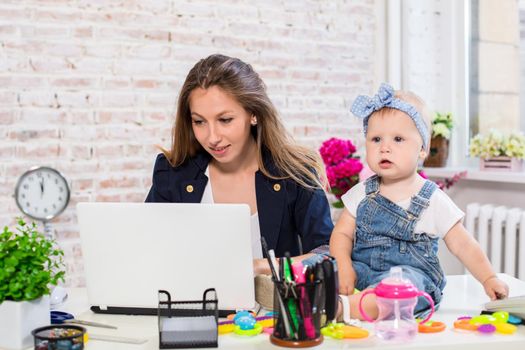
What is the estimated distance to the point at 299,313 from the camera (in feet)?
3.80

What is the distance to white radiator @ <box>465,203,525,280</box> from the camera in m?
2.90

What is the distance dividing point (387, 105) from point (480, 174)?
172cm

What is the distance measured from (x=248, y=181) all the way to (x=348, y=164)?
645 mm

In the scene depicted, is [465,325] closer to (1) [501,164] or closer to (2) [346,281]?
(2) [346,281]

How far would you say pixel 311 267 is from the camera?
118cm

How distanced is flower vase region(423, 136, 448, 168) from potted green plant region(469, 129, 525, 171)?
0.25 meters

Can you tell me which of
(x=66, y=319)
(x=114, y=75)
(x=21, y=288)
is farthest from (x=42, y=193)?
(x=21, y=288)

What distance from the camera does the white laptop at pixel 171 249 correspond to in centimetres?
137

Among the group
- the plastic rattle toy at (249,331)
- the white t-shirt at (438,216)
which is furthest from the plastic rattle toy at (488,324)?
the plastic rattle toy at (249,331)

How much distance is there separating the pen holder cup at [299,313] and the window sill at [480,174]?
6.62 ft

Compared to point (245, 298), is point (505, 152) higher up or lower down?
higher up

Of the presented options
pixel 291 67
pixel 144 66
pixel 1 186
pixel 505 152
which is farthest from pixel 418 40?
pixel 1 186

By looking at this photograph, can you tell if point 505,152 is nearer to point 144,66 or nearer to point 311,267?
point 144,66

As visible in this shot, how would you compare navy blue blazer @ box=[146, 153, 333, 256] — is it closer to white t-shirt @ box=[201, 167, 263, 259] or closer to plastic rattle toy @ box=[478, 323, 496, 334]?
white t-shirt @ box=[201, 167, 263, 259]
